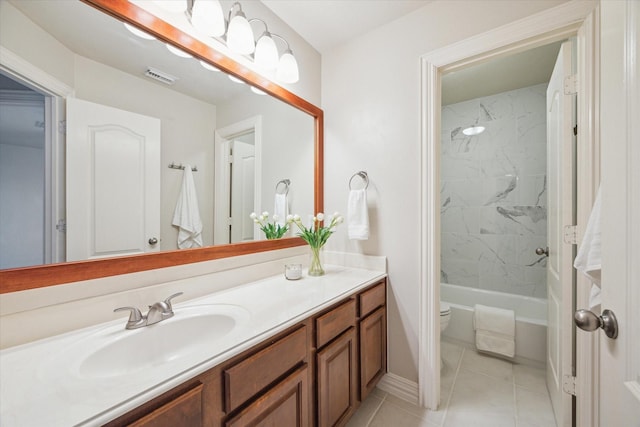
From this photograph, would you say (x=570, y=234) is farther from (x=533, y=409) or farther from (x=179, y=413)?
(x=179, y=413)

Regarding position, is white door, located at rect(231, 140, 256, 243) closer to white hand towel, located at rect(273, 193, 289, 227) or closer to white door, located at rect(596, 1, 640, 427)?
white hand towel, located at rect(273, 193, 289, 227)

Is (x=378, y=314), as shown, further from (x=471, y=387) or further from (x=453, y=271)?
(x=453, y=271)

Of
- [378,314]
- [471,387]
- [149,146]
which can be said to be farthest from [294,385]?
[471,387]

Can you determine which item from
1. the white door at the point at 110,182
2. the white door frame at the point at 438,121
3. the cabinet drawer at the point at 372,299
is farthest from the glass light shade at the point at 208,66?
the cabinet drawer at the point at 372,299

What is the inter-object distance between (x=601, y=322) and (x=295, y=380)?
3.02 feet

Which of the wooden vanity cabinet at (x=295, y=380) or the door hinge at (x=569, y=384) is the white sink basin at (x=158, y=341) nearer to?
the wooden vanity cabinet at (x=295, y=380)


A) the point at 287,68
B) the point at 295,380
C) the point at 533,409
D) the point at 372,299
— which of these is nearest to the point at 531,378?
the point at 533,409

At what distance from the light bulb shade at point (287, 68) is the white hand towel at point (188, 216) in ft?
2.71

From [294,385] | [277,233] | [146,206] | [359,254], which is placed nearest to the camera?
[294,385]

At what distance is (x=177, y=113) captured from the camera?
119 centimetres

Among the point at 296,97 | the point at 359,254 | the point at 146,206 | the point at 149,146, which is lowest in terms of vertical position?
the point at 359,254

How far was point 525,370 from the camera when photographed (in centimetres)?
192

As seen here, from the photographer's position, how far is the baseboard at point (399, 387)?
1581mm

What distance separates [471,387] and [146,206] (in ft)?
7.35
